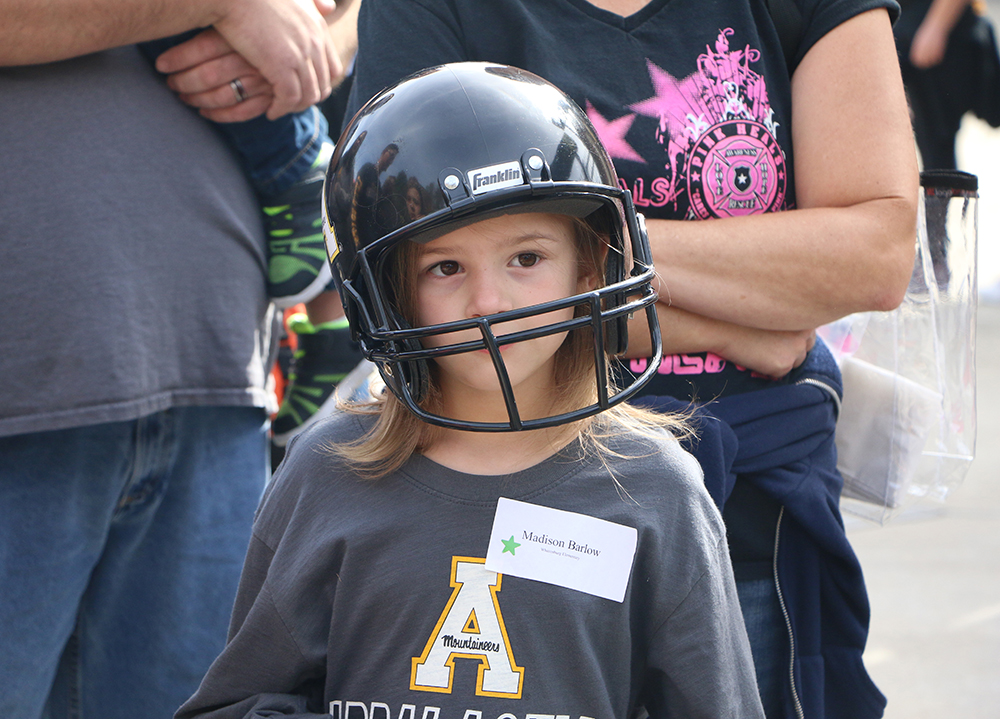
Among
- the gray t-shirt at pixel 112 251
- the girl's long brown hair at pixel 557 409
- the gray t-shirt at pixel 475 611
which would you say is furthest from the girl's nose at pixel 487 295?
the gray t-shirt at pixel 112 251

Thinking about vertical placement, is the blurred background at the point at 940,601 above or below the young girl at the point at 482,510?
below

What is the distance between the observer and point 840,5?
5.52 ft

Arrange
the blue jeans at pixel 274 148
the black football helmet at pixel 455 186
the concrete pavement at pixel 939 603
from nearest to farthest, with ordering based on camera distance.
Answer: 1. the black football helmet at pixel 455 186
2. the blue jeans at pixel 274 148
3. the concrete pavement at pixel 939 603

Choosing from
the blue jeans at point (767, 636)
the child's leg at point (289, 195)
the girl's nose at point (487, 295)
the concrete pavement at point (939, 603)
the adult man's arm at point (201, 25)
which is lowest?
the concrete pavement at point (939, 603)

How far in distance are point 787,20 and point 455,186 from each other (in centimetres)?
78

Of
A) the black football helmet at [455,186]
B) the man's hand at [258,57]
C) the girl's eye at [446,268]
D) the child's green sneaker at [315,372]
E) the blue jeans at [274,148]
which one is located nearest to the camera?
the black football helmet at [455,186]

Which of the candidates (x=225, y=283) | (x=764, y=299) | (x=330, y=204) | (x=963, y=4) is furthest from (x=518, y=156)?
(x=963, y=4)

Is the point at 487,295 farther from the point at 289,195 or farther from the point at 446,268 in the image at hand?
the point at 289,195

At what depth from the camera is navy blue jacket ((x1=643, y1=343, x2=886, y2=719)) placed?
5.33 ft

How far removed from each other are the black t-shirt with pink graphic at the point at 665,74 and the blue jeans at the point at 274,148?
38cm

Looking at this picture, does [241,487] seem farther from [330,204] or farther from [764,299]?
[764,299]

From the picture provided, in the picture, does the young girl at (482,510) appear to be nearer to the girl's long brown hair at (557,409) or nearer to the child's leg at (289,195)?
the girl's long brown hair at (557,409)

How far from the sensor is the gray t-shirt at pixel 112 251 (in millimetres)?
1655

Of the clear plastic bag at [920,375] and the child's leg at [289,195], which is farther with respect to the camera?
the child's leg at [289,195]
